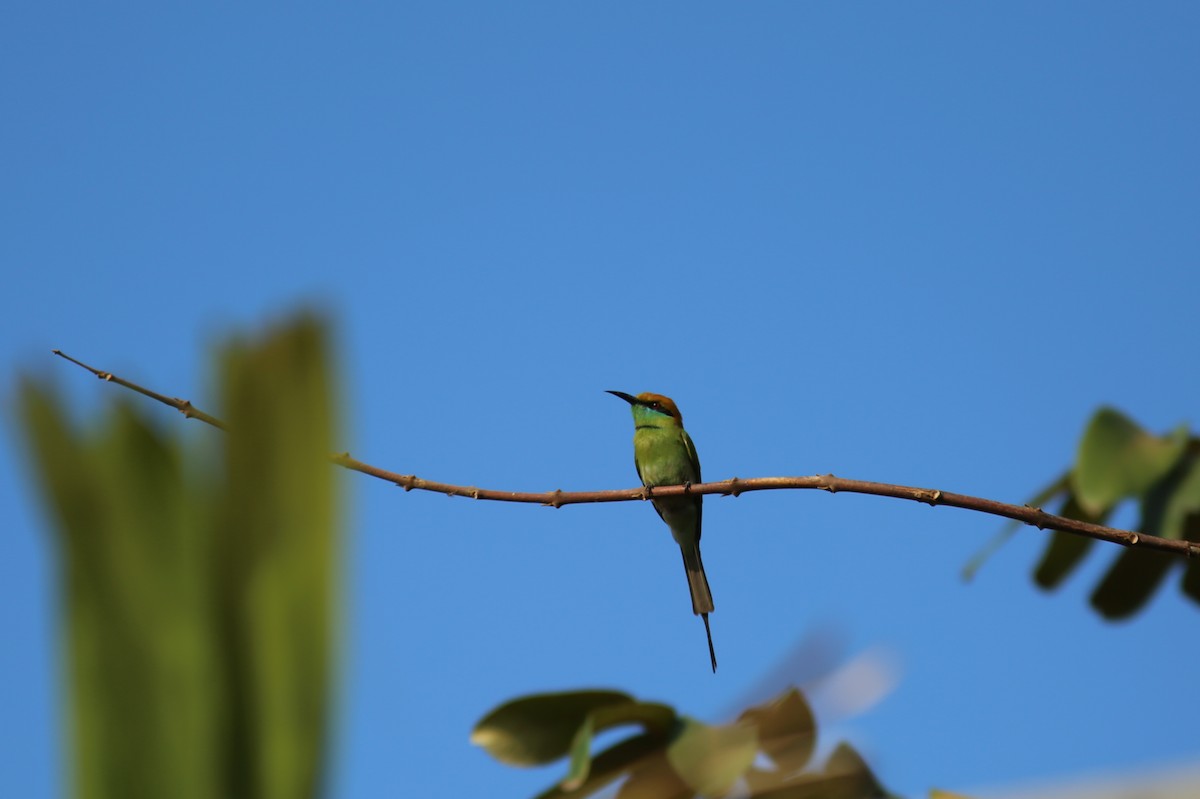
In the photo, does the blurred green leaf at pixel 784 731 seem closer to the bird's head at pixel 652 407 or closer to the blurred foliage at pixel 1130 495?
the blurred foliage at pixel 1130 495

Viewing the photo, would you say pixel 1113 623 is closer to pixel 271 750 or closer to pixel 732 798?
pixel 732 798

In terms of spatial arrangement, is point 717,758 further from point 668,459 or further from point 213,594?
point 668,459

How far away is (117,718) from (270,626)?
65 mm

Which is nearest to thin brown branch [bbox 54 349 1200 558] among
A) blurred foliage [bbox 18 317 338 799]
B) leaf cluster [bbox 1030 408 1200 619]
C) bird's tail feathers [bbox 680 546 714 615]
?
leaf cluster [bbox 1030 408 1200 619]

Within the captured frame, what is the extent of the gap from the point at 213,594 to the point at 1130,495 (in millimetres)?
2070

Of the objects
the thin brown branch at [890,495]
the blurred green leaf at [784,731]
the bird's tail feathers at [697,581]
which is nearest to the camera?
the blurred green leaf at [784,731]

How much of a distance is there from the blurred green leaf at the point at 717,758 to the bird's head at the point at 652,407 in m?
3.71

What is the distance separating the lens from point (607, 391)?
470cm

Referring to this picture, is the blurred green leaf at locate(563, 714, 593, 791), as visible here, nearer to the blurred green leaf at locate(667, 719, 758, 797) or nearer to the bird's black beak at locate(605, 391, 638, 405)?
the blurred green leaf at locate(667, 719, 758, 797)

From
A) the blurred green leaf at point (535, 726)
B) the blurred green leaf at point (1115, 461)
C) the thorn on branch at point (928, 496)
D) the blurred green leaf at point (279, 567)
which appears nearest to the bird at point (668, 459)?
the blurred green leaf at point (1115, 461)

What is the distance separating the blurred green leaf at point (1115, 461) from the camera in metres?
2.20

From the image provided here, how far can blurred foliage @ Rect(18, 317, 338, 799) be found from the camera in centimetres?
46

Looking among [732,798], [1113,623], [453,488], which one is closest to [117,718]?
[732,798]

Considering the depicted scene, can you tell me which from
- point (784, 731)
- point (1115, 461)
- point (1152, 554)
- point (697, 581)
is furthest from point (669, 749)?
point (697, 581)
